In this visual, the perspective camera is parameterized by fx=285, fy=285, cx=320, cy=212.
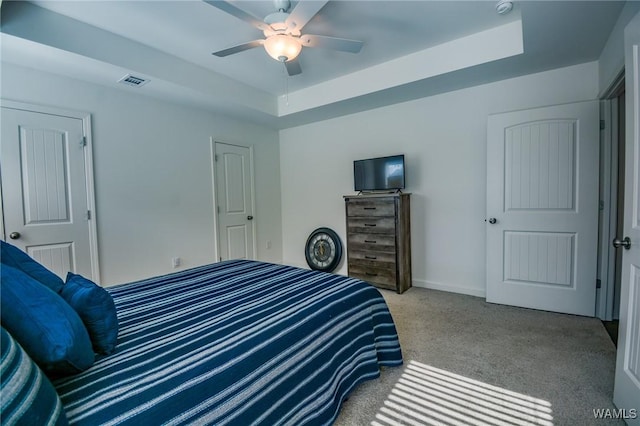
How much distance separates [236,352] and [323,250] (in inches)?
130

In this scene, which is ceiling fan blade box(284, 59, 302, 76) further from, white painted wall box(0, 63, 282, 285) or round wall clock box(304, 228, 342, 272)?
round wall clock box(304, 228, 342, 272)

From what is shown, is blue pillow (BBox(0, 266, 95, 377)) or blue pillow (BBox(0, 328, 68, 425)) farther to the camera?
blue pillow (BBox(0, 266, 95, 377))

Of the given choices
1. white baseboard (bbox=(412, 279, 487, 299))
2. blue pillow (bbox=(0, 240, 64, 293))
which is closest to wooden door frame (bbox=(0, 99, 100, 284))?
blue pillow (bbox=(0, 240, 64, 293))

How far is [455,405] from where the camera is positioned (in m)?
1.59

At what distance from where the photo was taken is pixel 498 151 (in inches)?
118

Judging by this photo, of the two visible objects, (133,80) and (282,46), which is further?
(133,80)

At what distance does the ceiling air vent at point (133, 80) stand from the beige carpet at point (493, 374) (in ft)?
10.9

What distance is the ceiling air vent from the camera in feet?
9.17

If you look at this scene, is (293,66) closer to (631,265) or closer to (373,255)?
(373,255)

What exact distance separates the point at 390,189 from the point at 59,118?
3.59 metres

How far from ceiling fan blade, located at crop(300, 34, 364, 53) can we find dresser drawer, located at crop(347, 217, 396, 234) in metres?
1.97

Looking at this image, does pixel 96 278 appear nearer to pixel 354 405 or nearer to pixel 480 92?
pixel 354 405

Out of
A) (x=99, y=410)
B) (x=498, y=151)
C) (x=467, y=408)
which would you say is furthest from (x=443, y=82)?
(x=99, y=410)

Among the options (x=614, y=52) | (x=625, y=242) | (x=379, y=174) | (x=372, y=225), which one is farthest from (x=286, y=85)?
(x=625, y=242)
